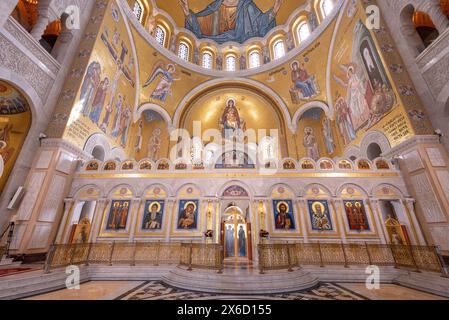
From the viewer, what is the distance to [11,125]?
319 inches

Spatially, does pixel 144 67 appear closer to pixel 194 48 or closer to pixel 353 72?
pixel 194 48

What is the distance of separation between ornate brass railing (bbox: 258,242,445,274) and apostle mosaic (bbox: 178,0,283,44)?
1918 cm

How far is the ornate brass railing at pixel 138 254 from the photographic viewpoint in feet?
19.5

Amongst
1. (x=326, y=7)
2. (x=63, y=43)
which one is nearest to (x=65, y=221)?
(x=63, y=43)

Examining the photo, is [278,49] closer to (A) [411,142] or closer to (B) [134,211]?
(A) [411,142]

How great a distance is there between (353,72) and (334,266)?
11.2 m

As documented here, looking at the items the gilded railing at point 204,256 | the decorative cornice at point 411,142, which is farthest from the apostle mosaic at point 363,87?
the gilded railing at point 204,256

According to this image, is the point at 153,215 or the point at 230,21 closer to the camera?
the point at 153,215

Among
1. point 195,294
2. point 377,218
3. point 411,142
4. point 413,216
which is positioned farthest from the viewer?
point 377,218

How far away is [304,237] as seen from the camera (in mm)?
8383

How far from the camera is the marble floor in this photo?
436 centimetres

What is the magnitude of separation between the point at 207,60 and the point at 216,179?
47.9ft

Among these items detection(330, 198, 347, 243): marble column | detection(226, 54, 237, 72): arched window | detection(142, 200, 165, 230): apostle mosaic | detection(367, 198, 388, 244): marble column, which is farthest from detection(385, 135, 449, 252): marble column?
detection(226, 54, 237, 72): arched window

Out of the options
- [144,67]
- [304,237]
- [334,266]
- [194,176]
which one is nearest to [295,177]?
[304,237]
